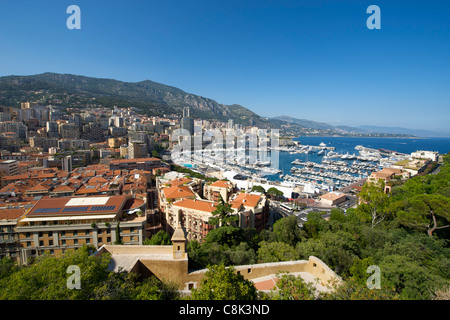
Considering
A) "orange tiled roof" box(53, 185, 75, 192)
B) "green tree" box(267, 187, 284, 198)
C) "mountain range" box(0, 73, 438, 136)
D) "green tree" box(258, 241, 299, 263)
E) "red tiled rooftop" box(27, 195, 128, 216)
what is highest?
"mountain range" box(0, 73, 438, 136)

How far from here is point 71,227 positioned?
12609 mm

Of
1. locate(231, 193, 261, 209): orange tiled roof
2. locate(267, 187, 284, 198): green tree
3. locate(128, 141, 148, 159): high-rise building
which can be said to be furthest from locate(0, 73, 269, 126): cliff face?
locate(231, 193, 261, 209): orange tiled roof

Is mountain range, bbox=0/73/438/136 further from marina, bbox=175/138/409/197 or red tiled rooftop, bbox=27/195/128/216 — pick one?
red tiled rooftop, bbox=27/195/128/216

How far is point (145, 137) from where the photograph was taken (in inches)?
2446

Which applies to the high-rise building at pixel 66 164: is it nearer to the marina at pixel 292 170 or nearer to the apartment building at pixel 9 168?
the apartment building at pixel 9 168

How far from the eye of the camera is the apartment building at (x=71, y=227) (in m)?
12.4

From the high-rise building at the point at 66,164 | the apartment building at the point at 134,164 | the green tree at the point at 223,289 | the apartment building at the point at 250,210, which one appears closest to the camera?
the green tree at the point at 223,289

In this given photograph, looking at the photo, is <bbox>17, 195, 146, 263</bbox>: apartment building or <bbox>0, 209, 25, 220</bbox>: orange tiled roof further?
<bbox>0, 209, 25, 220</bbox>: orange tiled roof

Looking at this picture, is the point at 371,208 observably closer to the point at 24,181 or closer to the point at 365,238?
the point at 365,238

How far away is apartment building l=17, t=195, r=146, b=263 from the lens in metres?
12.4

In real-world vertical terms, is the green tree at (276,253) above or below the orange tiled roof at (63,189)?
below

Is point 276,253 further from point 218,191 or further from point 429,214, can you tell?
point 218,191

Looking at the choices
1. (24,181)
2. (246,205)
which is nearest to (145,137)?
(24,181)

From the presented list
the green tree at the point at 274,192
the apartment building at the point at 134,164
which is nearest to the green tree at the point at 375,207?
the green tree at the point at 274,192
